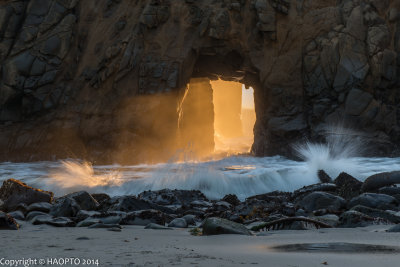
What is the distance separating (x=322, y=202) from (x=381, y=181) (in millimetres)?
2337

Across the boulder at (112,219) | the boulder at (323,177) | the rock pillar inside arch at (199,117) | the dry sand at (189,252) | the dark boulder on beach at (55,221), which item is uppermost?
the rock pillar inside arch at (199,117)

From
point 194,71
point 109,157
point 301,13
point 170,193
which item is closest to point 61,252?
point 170,193

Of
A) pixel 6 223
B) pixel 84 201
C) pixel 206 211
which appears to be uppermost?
pixel 6 223

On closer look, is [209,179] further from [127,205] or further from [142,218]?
[142,218]

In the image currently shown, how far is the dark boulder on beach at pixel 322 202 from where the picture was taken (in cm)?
567

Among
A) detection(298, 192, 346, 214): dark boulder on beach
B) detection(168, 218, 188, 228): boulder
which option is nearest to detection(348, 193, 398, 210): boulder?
detection(298, 192, 346, 214): dark boulder on beach

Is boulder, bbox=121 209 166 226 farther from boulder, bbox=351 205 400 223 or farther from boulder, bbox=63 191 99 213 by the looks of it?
boulder, bbox=351 205 400 223

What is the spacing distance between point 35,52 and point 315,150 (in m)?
11.8

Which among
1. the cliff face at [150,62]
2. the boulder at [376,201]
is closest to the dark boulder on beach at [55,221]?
the boulder at [376,201]

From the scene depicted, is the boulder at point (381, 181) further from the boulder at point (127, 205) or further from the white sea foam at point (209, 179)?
the boulder at point (127, 205)

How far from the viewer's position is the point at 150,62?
679 inches

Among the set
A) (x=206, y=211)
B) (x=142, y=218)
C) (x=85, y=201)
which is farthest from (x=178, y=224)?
(x=85, y=201)

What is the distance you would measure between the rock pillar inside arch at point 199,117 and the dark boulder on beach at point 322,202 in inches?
827

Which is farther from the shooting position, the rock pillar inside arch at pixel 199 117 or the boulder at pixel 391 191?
the rock pillar inside arch at pixel 199 117
